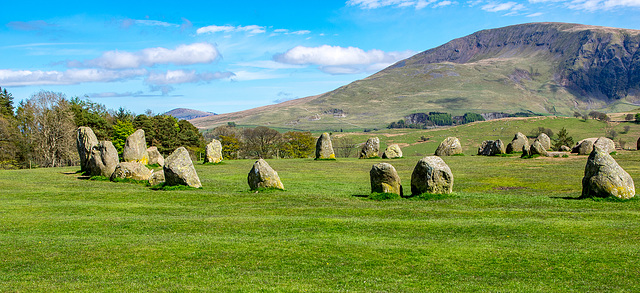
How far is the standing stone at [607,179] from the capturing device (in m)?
18.2

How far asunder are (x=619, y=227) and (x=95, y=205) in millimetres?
18971

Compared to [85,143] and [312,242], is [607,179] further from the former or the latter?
[85,143]

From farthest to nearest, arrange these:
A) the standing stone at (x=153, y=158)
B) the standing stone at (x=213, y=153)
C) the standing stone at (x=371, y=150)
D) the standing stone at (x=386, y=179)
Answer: the standing stone at (x=371, y=150)
the standing stone at (x=213, y=153)
the standing stone at (x=153, y=158)
the standing stone at (x=386, y=179)

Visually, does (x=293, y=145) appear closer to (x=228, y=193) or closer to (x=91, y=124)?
(x=91, y=124)

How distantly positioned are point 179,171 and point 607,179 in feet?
64.9

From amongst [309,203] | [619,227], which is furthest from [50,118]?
[619,227]

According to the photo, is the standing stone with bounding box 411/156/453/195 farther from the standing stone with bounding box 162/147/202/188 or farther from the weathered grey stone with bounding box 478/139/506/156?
the weathered grey stone with bounding box 478/139/506/156

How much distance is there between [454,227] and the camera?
46.8 feet

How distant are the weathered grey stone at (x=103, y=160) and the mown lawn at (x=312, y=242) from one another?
6777mm

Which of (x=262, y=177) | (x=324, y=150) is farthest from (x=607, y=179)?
(x=324, y=150)

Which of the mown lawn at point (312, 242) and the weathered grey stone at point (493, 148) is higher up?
the weathered grey stone at point (493, 148)

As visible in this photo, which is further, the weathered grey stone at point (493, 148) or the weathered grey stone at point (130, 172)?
the weathered grey stone at point (493, 148)

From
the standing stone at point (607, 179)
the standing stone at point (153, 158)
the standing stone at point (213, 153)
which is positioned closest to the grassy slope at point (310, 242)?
the standing stone at point (607, 179)

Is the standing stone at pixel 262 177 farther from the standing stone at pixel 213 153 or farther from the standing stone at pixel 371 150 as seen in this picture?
the standing stone at pixel 371 150
